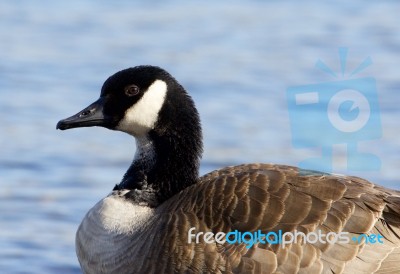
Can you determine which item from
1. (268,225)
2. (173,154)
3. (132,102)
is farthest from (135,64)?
(268,225)

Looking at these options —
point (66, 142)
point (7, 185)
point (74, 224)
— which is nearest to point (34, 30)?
point (66, 142)

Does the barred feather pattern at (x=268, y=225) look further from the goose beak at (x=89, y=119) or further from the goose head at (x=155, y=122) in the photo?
the goose beak at (x=89, y=119)

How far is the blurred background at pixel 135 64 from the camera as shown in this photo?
31.8 feet

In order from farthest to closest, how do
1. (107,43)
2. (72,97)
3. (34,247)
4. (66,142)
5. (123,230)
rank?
(107,43)
(72,97)
(66,142)
(34,247)
(123,230)

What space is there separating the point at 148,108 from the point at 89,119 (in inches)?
16.8

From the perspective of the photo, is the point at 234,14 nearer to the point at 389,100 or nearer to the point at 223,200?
the point at 389,100

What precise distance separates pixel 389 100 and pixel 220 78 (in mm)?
2032

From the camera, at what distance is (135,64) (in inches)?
502

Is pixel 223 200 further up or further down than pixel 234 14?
further down

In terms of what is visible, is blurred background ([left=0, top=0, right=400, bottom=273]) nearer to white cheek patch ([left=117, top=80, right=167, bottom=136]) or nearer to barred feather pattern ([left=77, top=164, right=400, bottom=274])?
white cheek patch ([left=117, top=80, right=167, bottom=136])

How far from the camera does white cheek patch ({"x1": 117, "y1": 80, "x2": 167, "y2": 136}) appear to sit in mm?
7312

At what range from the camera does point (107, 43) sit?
1373cm

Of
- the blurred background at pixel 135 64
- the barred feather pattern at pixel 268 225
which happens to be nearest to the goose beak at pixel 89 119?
the barred feather pattern at pixel 268 225

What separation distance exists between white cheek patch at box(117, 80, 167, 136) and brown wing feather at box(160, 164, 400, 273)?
2.38ft
